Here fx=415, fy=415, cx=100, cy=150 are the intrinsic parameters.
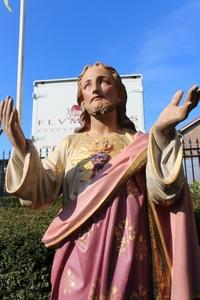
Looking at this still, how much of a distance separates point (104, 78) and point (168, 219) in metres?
0.98

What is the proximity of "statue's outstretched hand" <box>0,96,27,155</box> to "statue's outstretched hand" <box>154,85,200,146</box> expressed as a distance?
75 cm

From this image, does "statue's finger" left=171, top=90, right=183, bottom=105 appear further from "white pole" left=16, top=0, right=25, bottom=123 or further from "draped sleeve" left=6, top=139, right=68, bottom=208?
"white pole" left=16, top=0, right=25, bottom=123

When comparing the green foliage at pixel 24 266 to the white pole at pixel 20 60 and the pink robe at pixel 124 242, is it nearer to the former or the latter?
the pink robe at pixel 124 242

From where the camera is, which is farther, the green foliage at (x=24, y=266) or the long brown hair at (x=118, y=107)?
the green foliage at (x=24, y=266)

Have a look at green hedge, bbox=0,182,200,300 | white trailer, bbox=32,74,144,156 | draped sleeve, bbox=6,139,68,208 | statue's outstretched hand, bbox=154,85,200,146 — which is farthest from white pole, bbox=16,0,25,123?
statue's outstretched hand, bbox=154,85,200,146

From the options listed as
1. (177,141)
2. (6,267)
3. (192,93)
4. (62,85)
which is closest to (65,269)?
(177,141)

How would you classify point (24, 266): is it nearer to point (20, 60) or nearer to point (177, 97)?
point (177, 97)

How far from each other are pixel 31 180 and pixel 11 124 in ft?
1.07

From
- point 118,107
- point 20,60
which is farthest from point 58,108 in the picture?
point 118,107

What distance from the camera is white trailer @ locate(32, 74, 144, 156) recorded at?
11828 millimetres

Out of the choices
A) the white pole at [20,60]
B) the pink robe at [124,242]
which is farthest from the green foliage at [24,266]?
the white pole at [20,60]

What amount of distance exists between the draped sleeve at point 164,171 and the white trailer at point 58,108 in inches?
363

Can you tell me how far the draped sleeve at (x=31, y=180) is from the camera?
2.27m

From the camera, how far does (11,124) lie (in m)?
2.24
